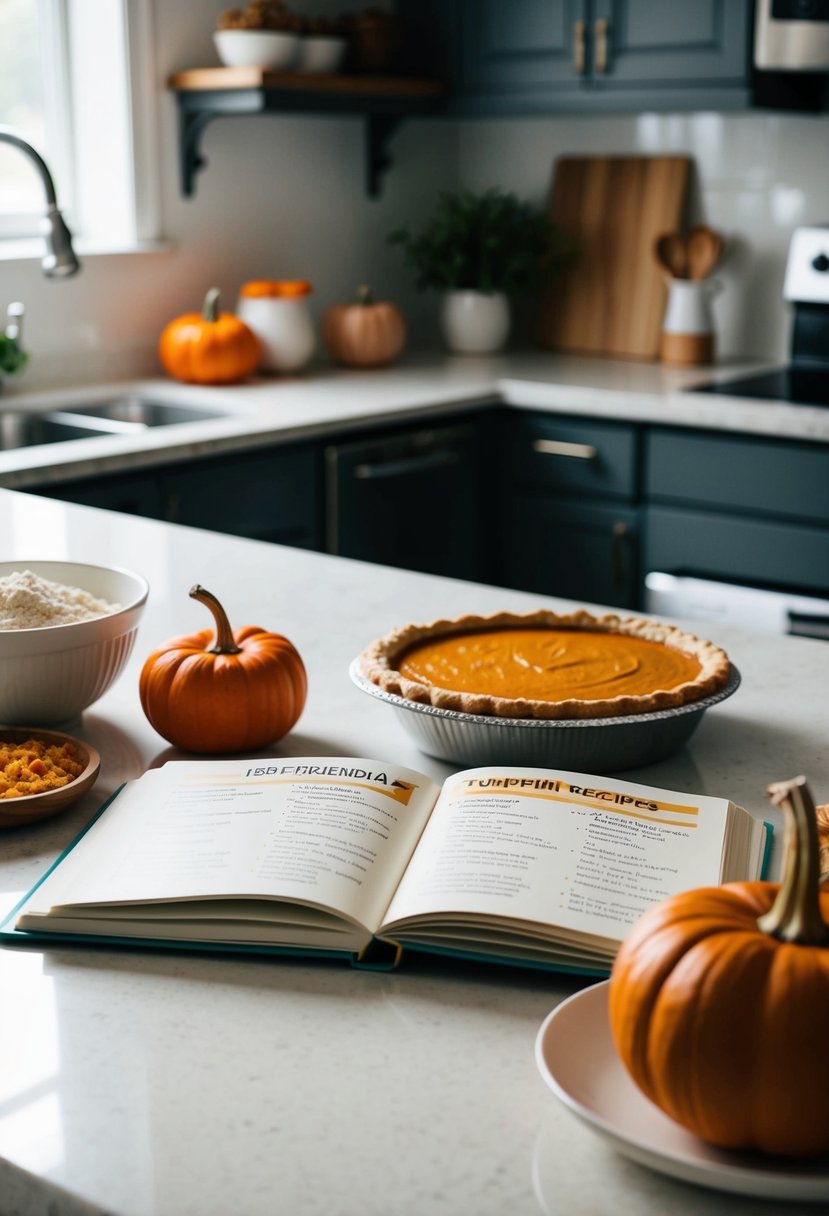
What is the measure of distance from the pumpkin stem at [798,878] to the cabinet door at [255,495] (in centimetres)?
223

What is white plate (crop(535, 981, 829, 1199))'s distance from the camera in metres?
0.66

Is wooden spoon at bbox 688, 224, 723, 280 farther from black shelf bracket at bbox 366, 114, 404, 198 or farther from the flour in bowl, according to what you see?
the flour in bowl

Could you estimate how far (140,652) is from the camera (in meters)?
1.46

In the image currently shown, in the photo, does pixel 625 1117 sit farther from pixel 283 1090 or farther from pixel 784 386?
pixel 784 386

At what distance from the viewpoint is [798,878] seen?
66cm

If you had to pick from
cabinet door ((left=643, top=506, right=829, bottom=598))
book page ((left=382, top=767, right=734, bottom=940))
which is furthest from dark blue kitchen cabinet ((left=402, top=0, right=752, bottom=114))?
book page ((left=382, top=767, right=734, bottom=940))

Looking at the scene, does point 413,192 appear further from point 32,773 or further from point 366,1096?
point 366,1096

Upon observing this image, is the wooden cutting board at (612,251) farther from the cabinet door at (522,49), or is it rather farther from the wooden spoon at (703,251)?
the cabinet door at (522,49)

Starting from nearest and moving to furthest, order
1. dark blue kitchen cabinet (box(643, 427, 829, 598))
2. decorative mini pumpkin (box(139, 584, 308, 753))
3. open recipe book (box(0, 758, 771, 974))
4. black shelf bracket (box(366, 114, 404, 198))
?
open recipe book (box(0, 758, 771, 974))
decorative mini pumpkin (box(139, 584, 308, 753))
dark blue kitchen cabinet (box(643, 427, 829, 598))
black shelf bracket (box(366, 114, 404, 198))

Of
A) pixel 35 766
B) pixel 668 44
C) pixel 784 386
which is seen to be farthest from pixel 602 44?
pixel 35 766

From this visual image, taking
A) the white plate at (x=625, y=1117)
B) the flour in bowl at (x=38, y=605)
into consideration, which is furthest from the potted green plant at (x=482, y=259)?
the white plate at (x=625, y=1117)

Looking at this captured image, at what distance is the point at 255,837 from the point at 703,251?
119 inches

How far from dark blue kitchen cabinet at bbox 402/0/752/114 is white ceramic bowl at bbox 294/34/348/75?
0.31 metres

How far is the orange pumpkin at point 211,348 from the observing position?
10.9ft
